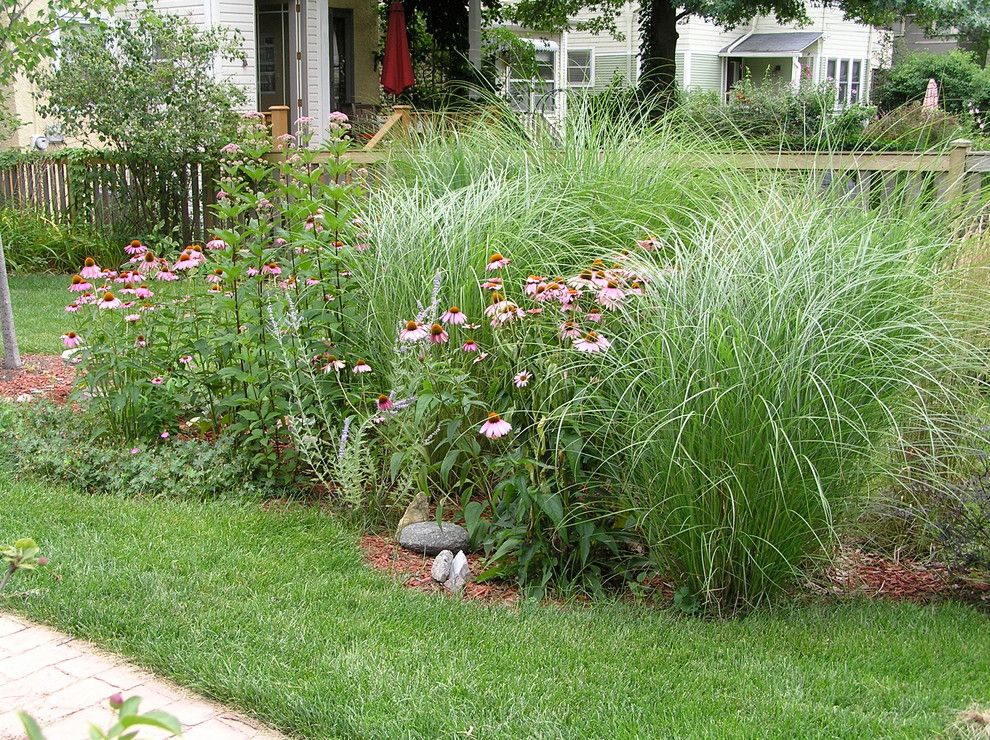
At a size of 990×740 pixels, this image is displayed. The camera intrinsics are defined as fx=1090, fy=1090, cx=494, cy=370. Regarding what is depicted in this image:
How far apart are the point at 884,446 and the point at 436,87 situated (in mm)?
15055

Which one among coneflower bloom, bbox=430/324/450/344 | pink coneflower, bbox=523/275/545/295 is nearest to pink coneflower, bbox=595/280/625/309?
pink coneflower, bbox=523/275/545/295

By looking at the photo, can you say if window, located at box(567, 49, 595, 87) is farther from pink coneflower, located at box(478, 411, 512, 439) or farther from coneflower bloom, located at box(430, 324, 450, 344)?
pink coneflower, located at box(478, 411, 512, 439)

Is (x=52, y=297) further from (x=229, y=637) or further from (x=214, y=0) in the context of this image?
(x=229, y=637)

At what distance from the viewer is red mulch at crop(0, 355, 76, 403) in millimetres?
6488

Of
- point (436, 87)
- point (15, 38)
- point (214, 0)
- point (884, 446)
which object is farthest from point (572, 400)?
point (436, 87)

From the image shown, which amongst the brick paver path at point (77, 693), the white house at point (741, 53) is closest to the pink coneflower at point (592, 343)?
the brick paver path at point (77, 693)

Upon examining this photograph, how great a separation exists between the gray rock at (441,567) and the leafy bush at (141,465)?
3.75ft

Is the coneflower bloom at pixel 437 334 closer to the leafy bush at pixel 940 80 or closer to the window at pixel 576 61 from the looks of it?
the leafy bush at pixel 940 80

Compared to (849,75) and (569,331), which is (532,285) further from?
(849,75)

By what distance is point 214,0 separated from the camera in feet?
46.1

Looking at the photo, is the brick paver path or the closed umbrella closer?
the brick paver path

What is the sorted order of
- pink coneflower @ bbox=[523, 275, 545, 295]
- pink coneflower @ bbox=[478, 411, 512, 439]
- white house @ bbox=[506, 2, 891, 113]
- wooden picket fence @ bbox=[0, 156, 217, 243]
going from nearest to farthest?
pink coneflower @ bbox=[478, 411, 512, 439]
pink coneflower @ bbox=[523, 275, 545, 295]
wooden picket fence @ bbox=[0, 156, 217, 243]
white house @ bbox=[506, 2, 891, 113]

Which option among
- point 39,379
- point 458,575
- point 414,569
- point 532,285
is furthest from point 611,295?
point 39,379

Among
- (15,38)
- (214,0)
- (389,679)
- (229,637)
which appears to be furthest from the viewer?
(214,0)
